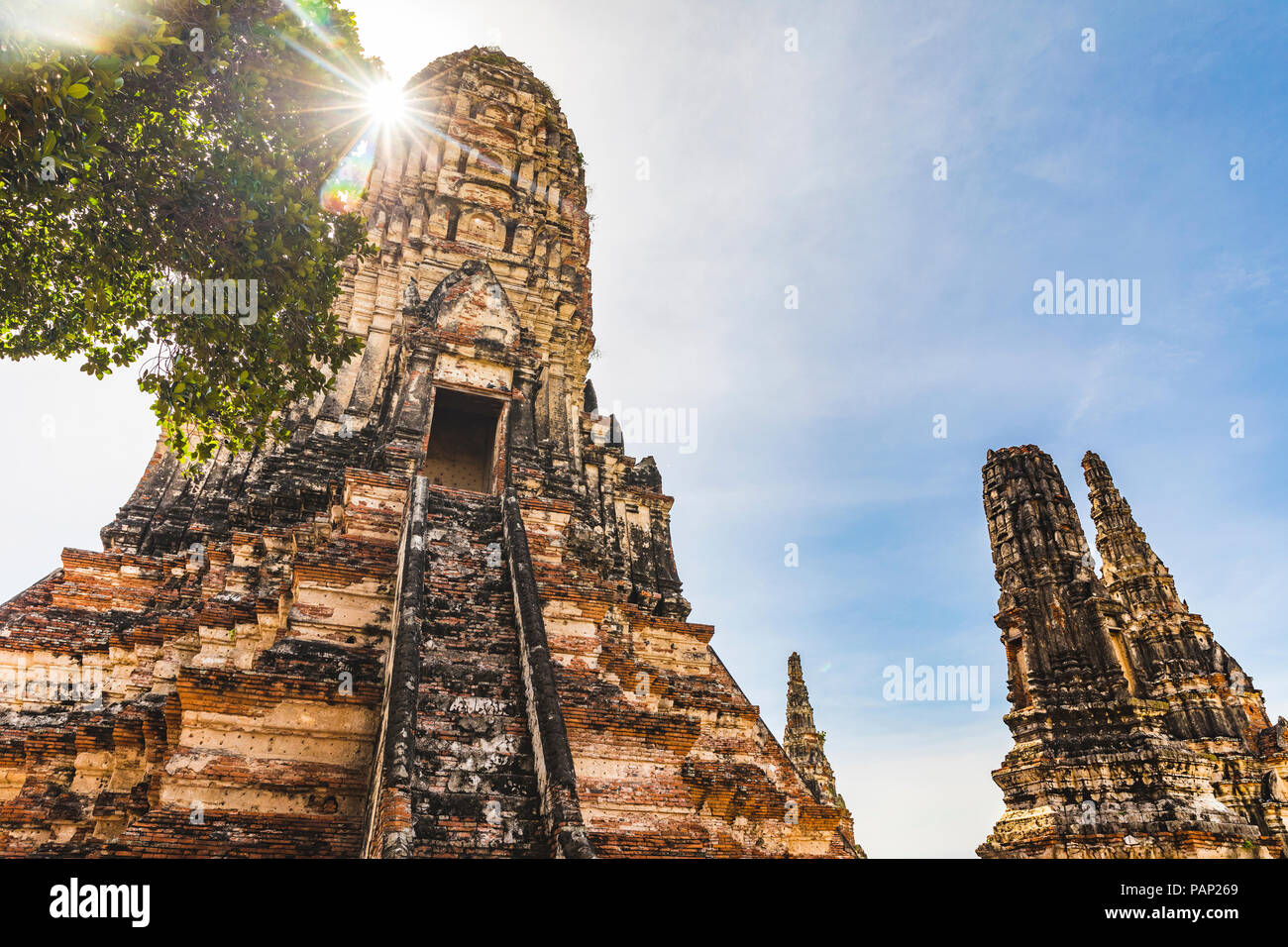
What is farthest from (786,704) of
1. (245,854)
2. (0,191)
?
(0,191)

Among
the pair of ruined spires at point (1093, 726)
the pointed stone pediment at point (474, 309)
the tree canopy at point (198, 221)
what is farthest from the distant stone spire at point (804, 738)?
the tree canopy at point (198, 221)

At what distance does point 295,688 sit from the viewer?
22.9ft

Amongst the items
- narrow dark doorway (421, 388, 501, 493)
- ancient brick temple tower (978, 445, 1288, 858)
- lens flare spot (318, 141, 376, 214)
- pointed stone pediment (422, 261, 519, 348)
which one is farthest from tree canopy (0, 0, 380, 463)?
ancient brick temple tower (978, 445, 1288, 858)

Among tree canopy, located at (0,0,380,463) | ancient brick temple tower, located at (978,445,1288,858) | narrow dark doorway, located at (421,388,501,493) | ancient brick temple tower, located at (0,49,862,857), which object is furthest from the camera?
narrow dark doorway, located at (421,388,501,493)

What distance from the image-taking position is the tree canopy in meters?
6.91

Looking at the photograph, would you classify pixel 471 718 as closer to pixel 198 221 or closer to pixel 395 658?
pixel 395 658

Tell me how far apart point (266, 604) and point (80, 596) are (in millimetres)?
4173

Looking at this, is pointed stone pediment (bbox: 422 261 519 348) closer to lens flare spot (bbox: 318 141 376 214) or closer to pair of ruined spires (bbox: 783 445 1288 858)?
lens flare spot (bbox: 318 141 376 214)

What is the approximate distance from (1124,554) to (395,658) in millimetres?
19025

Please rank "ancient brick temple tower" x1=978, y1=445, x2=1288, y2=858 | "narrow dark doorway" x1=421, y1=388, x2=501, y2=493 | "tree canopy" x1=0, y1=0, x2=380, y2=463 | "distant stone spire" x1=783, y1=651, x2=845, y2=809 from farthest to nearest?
"distant stone spire" x1=783, y1=651, x2=845, y2=809
"narrow dark doorway" x1=421, y1=388, x2=501, y2=493
"ancient brick temple tower" x1=978, y1=445, x2=1288, y2=858
"tree canopy" x1=0, y1=0, x2=380, y2=463

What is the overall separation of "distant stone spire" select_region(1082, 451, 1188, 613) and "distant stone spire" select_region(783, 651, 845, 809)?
9572 mm

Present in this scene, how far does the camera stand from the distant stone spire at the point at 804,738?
882 inches

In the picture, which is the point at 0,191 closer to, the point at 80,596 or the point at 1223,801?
the point at 80,596

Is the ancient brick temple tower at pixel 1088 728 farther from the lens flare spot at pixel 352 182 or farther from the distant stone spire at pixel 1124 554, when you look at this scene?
the lens flare spot at pixel 352 182
